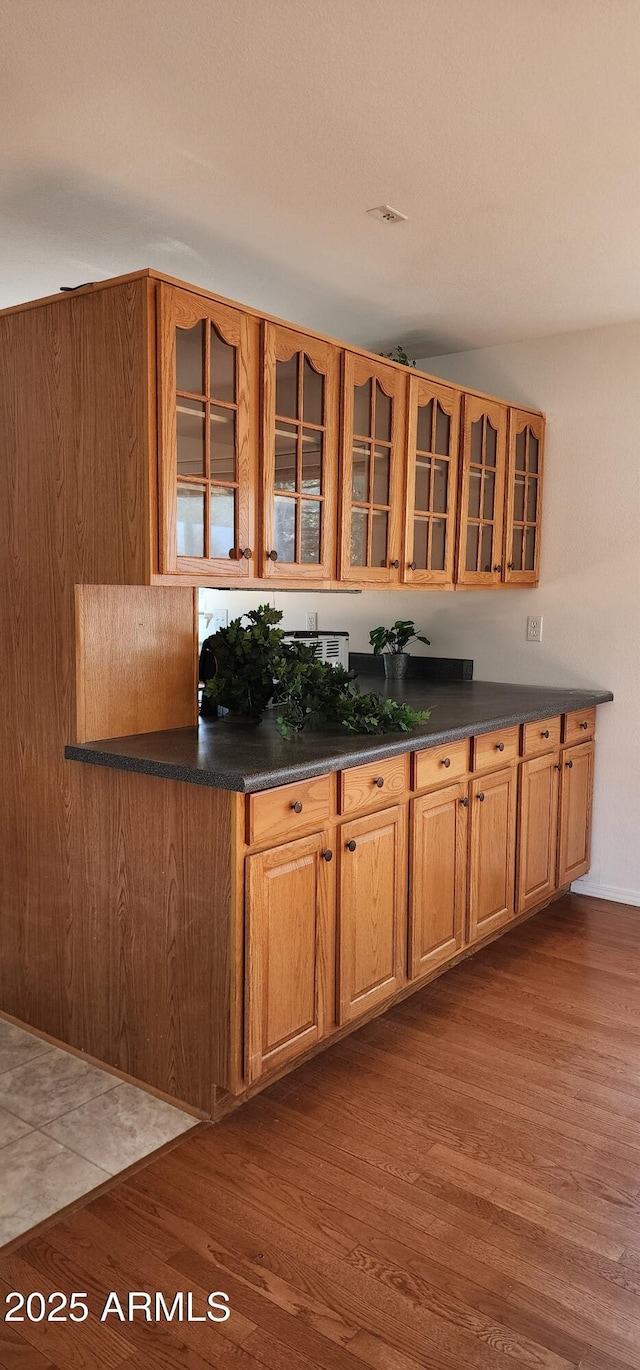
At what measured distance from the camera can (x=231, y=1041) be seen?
2234 mm

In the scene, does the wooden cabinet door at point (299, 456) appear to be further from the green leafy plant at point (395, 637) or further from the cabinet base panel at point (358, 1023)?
the cabinet base panel at point (358, 1023)

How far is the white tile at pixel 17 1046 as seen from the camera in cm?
259

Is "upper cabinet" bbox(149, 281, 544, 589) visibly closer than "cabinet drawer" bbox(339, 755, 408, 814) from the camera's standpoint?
Yes

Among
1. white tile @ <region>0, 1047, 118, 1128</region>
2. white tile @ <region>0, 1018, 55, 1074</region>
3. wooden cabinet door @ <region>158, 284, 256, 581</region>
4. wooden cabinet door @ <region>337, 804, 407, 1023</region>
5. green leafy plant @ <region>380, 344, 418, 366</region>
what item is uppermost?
green leafy plant @ <region>380, 344, 418, 366</region>

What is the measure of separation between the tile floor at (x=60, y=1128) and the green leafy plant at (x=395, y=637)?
2.20 meters

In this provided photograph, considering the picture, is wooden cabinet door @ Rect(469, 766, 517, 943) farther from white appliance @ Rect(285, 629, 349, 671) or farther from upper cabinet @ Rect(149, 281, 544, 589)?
upper cabinet @ Rect(149, 281, 544, 589)

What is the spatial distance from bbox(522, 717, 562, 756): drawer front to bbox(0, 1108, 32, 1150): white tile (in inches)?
81.5

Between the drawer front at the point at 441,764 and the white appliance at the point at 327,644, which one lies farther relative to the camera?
the white appliance at the point at 327,644

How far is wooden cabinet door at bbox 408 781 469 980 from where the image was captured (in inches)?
113

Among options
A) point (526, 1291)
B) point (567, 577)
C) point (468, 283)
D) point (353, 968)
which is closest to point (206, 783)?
point (353, 968)

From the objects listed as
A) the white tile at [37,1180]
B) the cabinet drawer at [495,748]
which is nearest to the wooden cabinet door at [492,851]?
the cabinet drawer at [495,748]

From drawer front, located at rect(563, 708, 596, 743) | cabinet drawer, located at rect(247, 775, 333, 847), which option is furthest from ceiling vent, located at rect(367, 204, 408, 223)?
drawer front, located at rect(563, 708, 596, 743)

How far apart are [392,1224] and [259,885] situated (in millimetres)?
770

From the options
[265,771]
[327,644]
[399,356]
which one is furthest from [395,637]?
[265,771]
